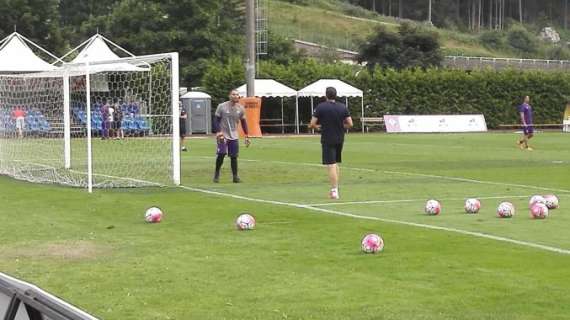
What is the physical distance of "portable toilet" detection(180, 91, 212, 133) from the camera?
2089 inches

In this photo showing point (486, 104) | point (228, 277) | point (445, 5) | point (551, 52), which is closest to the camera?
point (228, 277)

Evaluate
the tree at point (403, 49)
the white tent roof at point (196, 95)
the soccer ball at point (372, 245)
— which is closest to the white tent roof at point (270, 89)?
the white tent roof at point (196, 95)

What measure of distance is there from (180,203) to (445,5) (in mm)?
127310

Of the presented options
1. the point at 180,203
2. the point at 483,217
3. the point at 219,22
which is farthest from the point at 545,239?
the point at 219,22

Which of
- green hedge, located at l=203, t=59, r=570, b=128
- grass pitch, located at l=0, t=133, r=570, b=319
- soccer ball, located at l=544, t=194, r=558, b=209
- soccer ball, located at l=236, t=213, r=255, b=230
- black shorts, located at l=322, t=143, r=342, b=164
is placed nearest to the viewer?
grass pitch, located at l=0, t=133, r=570, b=319

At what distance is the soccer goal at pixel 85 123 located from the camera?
79.0 feet

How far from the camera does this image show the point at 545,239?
11.7 m

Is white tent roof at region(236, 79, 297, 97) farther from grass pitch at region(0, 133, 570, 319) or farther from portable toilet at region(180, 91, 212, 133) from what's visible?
grass pitch at region(0, 133, 570, 319)

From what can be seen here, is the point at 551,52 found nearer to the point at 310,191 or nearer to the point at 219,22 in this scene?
the point at 219,22

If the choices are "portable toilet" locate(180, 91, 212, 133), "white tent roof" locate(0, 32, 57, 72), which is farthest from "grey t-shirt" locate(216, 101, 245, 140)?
"portable toilet" locate(180, 91, 212, 133)

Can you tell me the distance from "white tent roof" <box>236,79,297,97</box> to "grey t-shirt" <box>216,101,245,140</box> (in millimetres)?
31867

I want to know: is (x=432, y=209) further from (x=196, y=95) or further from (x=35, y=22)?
(x=35, y=22)

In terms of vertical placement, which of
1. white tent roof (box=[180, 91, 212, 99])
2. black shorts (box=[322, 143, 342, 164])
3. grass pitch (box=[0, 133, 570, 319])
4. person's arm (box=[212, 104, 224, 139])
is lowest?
grass pitch (box=[0, 133, 570, 319])

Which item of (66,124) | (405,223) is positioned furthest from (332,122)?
(66,124)
